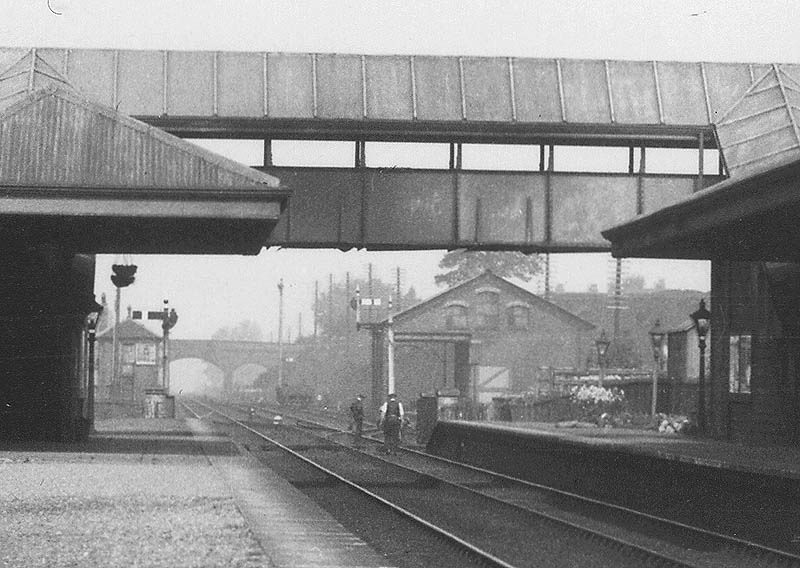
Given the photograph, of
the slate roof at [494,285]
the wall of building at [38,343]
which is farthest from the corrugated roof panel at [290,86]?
the slate roof at [494,285]

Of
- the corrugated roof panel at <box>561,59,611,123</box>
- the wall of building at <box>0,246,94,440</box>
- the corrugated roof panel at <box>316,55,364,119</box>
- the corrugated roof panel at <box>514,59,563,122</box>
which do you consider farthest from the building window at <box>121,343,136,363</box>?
the corrugated roof panel at <box>561,59,611,123</box>

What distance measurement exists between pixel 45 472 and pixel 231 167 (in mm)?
6065

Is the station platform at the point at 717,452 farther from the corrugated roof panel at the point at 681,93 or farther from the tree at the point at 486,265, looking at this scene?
the tree at the point at 486,265

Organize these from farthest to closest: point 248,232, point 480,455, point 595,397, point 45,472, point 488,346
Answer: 1. point 488,346
2. point 595,397
3. point 480,455
4. point 248,232
5. point 45,472

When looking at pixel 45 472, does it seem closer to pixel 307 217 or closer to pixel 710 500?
pixel 307 217

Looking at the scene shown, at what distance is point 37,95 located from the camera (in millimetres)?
25281

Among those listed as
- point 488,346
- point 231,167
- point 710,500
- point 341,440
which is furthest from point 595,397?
point 488,346

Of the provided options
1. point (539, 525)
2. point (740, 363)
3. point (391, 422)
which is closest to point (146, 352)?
point (391, 422)

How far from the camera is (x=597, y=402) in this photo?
46656 mm

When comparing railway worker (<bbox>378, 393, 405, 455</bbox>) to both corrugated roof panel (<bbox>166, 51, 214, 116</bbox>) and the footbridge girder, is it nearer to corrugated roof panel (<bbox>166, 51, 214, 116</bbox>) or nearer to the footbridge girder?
the footbridge girder

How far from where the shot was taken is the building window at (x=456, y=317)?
82.1 metres


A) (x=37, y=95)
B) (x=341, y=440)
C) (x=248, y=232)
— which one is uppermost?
(x=37, y=95)

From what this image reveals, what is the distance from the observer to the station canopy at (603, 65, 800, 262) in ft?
60.3

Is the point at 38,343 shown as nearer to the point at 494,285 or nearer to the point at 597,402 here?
the point at 597,402
